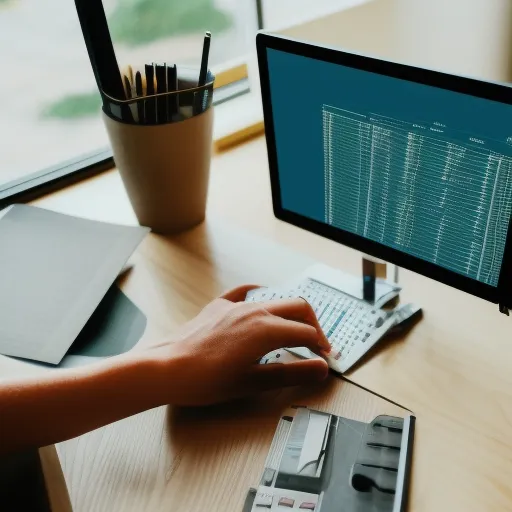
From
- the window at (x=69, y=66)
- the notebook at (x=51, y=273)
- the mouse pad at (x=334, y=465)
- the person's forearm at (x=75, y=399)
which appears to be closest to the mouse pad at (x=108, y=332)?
the notebook at (x=51, y=273)

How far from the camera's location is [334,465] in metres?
0.70

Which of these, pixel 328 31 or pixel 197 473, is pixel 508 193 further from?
pixel 328 31

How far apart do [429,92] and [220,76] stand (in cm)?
90

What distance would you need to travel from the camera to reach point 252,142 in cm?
142

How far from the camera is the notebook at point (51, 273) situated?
92 cm

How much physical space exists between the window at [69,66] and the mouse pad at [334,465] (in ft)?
2.29

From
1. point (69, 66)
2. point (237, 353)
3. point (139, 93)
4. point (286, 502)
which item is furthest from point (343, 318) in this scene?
point (69, 66)

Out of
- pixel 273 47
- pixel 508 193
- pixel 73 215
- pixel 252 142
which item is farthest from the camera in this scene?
pixel 252 142

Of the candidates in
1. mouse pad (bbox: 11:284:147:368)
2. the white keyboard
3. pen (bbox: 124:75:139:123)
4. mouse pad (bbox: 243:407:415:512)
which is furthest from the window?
mouse pad (bbox: 243:407:415:512)

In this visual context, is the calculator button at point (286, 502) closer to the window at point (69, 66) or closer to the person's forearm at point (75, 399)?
the person's forearm at point (75, 399)

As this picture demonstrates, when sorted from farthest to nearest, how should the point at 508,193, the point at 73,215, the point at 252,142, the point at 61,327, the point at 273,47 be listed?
the point at 252,142 → the point at 73,215 → the point at 61,327 → the point at 273,47 → the point at 508,193

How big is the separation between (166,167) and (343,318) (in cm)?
40

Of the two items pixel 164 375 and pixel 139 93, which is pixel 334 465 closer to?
pixel 164 375

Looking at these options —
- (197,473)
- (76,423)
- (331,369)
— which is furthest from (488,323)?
(76,423)
